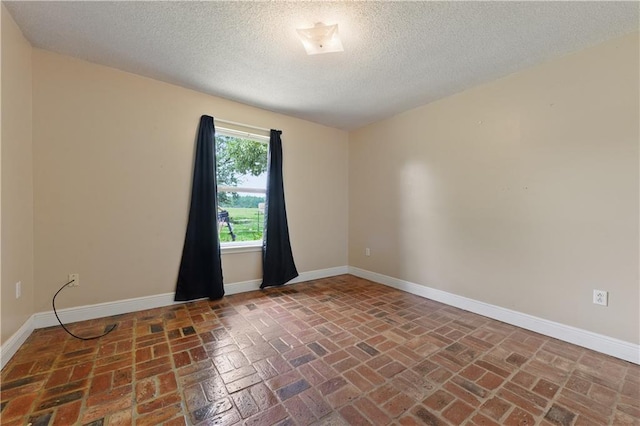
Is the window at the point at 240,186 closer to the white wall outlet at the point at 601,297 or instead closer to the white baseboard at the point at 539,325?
the white baseboard at the point at 539,325

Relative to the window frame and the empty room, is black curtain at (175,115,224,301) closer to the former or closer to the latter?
the empty room

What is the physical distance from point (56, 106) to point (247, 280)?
2626 millimetres

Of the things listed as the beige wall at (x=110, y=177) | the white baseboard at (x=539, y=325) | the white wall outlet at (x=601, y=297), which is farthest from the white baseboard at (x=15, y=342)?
the white wall outlet at (x=601, y=297)

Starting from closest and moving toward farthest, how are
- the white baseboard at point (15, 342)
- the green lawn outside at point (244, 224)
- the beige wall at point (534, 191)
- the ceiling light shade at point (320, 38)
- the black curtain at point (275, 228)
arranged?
1. the white baseboard at point (15, 342)
2. the ceiling light shade at point (320, 38)
3. the beige wall at point (534, 191)
4. the green lawn outside at point (244, 224)
5. the black curtain at point (275, 228)

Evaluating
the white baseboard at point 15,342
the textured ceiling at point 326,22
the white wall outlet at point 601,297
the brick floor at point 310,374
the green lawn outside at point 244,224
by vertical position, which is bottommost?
the brick floor at point 310,374

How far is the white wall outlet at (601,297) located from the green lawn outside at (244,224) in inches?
137

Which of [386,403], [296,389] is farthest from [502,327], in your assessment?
[296,389]

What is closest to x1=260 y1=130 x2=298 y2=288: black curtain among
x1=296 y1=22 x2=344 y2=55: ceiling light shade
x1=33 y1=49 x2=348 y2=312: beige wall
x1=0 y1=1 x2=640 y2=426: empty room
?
x1=0 y1=1 x2=640 y2=426: empty room

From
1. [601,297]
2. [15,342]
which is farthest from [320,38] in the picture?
[15,342]

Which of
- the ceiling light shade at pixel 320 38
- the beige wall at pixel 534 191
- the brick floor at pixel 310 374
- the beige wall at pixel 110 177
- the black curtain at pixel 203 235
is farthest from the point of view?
the black curtain at pixel 203 235

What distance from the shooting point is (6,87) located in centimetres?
188

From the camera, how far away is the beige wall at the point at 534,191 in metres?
2.02

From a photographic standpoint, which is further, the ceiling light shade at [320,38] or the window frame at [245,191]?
the window frame at [245,191]

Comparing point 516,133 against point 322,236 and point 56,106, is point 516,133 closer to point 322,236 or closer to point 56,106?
point 322,236
